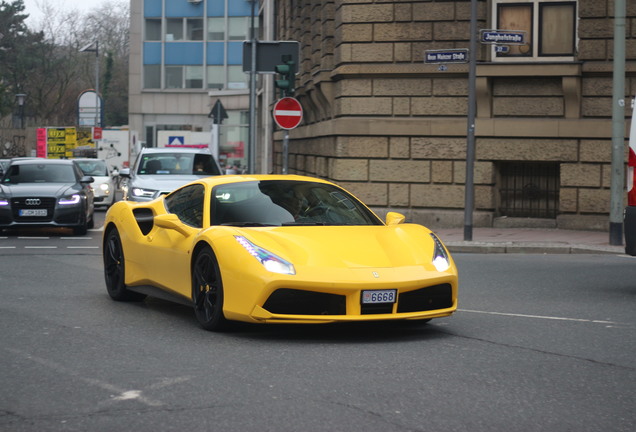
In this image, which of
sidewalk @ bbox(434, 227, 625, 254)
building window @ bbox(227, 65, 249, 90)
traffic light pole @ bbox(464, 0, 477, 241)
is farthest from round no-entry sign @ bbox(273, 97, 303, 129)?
building window @ bbox(227, 65, 249, 90)

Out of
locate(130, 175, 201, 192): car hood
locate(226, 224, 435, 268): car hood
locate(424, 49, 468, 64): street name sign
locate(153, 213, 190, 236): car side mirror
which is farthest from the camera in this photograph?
locate(130, 175, 201, 192): car hood

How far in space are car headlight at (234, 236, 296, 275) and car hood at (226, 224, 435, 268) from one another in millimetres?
43

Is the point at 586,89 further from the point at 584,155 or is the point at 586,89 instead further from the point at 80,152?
the point at 80,152

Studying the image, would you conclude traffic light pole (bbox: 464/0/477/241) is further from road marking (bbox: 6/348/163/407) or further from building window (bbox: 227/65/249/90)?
building window (bbox: 227/65/249/90)

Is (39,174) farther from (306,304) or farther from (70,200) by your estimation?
(306,304)

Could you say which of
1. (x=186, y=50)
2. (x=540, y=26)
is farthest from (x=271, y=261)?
(x=186, y=50)

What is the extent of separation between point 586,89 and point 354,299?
51.4 ft

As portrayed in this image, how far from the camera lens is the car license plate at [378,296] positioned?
8070mm

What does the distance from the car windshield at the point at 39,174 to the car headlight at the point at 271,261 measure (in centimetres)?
1484

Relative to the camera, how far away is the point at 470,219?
1956cm

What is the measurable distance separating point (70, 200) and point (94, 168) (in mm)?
13681

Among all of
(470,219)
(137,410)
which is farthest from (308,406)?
(470,219)

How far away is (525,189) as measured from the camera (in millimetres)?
23875

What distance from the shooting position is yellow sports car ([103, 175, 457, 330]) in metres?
8.07
